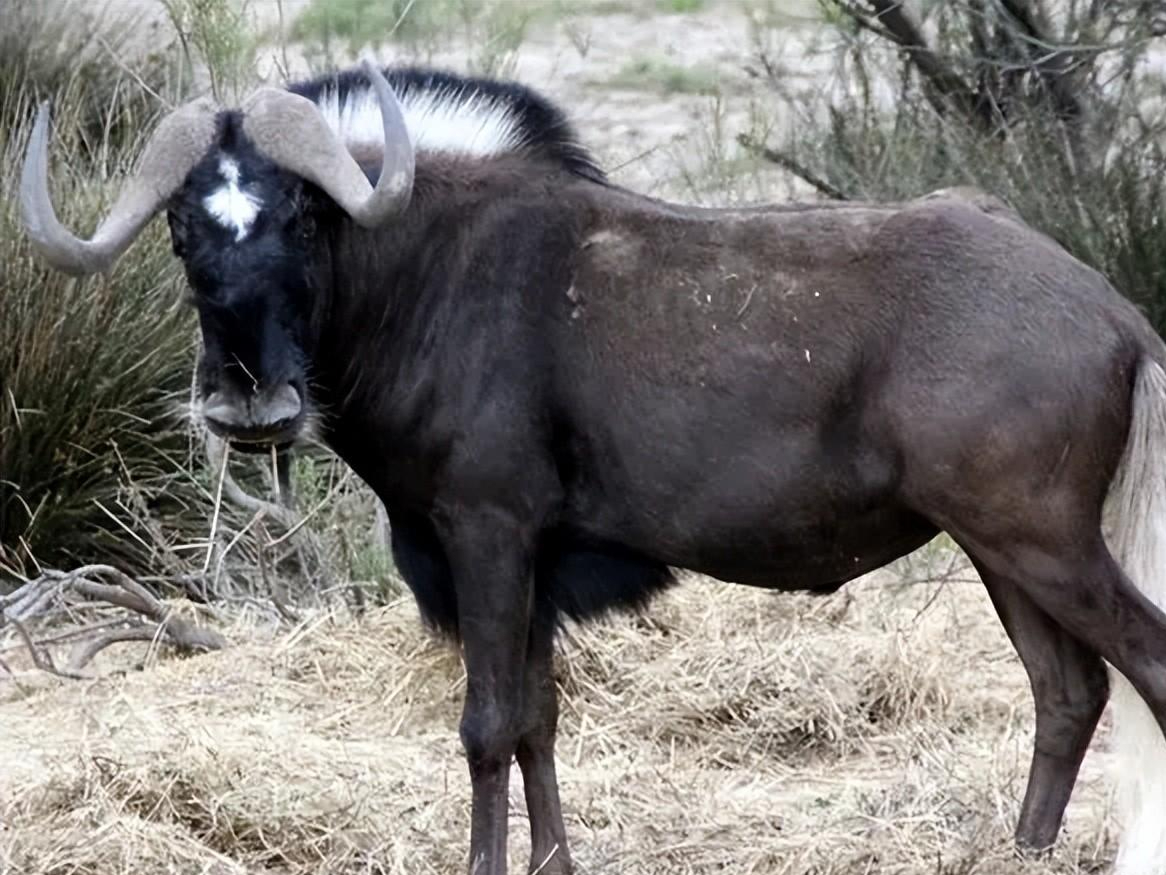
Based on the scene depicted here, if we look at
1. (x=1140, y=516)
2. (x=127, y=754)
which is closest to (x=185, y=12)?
(x=127, y=754)

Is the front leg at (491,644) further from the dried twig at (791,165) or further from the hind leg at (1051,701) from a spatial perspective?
the dried twig at (791,165)

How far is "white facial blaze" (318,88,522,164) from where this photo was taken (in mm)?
5797

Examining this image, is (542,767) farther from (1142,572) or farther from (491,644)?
(1142,572)

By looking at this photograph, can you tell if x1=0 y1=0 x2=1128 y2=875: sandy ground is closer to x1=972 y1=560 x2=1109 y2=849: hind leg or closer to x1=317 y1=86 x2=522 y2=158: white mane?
x1=972 y1=560 x2=1109 y2=849: hind leg

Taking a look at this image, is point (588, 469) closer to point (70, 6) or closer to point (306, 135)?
point (306, 135)

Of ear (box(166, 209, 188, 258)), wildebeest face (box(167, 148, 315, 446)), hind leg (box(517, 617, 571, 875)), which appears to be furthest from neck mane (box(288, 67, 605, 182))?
hind leg (box(517, 617, 571, 875))

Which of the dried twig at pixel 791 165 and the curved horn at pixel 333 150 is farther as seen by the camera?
the dried twig at pixel 791 165

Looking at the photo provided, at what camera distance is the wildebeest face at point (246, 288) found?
5.33 meters

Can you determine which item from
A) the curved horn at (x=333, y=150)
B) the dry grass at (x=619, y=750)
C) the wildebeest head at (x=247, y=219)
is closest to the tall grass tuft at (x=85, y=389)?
the dry grass at (x=619, y=750)

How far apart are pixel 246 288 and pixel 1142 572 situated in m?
2.25

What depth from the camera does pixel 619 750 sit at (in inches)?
279

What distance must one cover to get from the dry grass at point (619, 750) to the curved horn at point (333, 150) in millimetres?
1710

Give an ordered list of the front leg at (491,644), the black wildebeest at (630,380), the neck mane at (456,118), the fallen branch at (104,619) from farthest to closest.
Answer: the fallen branch at (104,619) → the neck mane at (456,118) → the front leg at (491,644) → the black wildebeest at (630,380)

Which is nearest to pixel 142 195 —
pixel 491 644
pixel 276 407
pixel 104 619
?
pixel 276 407
